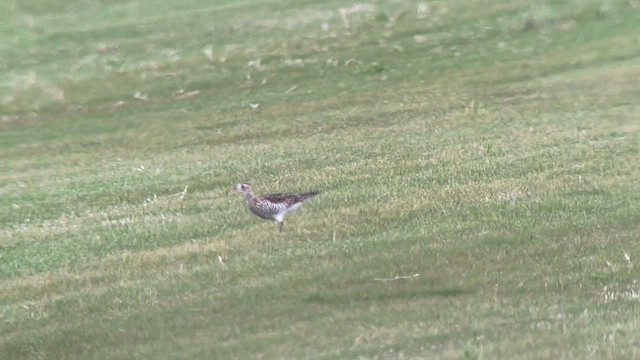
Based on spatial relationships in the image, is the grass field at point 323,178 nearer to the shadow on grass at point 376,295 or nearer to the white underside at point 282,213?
the shadow on grass at point 376,295

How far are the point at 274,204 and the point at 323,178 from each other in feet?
12.7

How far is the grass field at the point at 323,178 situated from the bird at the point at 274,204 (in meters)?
0.26

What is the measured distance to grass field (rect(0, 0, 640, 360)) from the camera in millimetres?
10242

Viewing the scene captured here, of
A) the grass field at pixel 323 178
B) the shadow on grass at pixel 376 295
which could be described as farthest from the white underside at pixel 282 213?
the shadow on grass at pixel 376 295

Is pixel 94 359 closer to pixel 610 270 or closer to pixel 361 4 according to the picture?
pixel 610 270

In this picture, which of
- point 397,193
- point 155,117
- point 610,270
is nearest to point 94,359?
point 610,270

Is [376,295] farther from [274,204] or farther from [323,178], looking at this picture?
[323,178]

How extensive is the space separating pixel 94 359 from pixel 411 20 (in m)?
21.9

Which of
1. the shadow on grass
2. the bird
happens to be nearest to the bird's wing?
the bird

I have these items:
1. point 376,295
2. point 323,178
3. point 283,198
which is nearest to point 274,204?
point 283,198

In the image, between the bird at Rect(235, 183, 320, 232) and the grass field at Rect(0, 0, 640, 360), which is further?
the bird at Rect(235, 183, 320, 232)

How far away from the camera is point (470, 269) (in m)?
11.5

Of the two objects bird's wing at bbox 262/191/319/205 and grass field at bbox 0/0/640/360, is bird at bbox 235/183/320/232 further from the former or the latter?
grass field at bbox 0/0/640/360

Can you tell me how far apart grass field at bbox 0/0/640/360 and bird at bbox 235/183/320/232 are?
26cm
